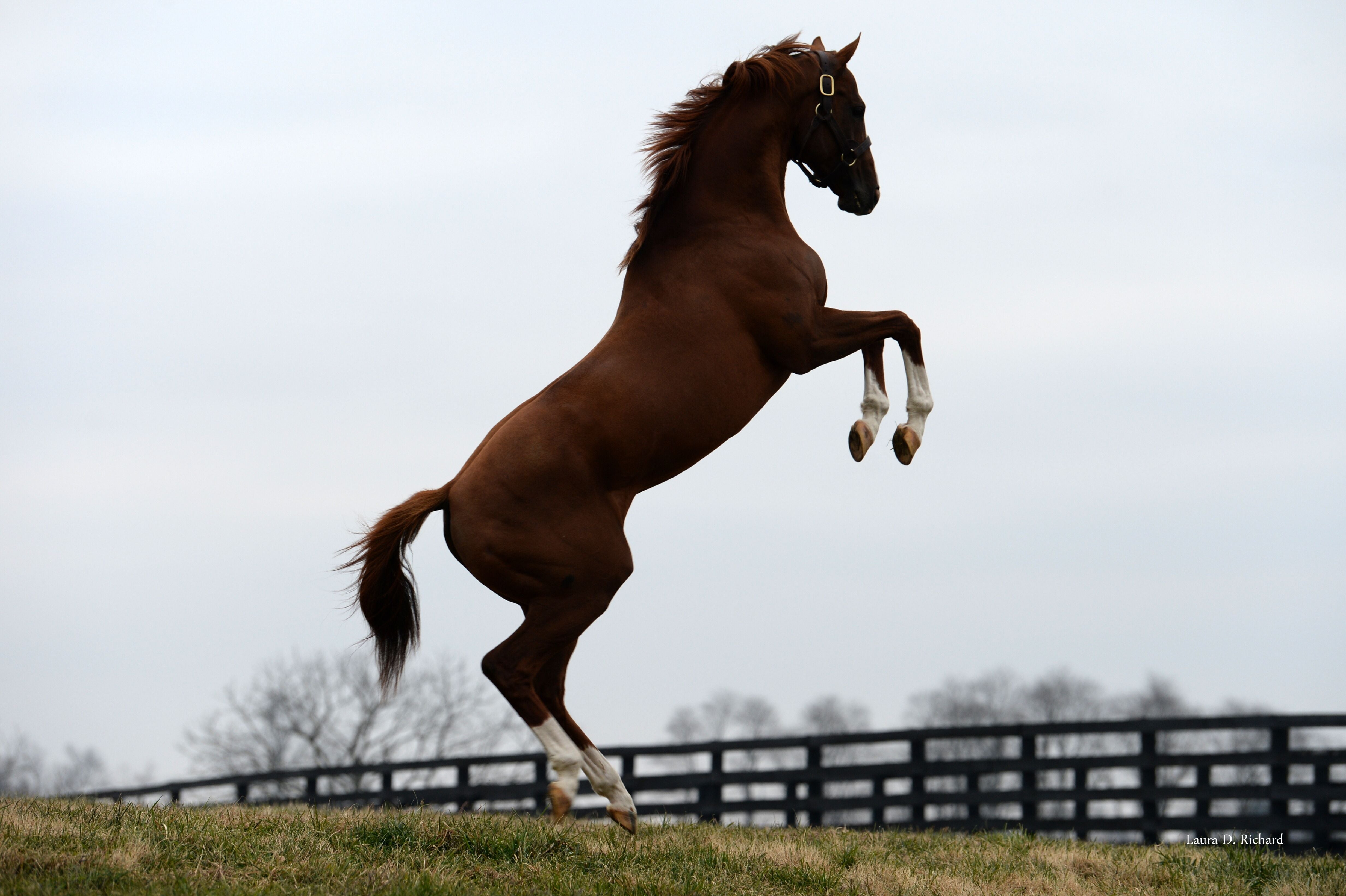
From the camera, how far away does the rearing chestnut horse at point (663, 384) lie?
6246mm

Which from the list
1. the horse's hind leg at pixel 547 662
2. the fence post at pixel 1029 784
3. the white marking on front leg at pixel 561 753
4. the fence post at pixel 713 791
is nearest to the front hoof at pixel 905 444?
the horse's hind leg at pixel 547 662

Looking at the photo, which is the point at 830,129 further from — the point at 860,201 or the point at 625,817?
the point at 625,817

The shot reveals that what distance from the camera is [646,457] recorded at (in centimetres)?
644

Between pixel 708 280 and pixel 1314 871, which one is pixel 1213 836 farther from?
pixel 708 280

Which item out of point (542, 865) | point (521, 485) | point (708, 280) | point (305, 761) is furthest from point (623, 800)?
point (305, 761)

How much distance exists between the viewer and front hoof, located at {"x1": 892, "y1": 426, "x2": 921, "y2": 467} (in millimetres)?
6770

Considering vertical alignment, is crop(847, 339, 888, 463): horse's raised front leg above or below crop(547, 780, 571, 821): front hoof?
above

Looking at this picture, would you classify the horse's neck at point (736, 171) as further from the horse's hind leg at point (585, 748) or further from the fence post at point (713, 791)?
the fence post at point (713, 791)

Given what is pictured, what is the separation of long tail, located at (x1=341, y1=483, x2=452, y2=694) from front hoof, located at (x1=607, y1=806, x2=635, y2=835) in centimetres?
137

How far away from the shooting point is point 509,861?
566 cm

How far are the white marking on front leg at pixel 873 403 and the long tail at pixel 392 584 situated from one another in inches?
86.7

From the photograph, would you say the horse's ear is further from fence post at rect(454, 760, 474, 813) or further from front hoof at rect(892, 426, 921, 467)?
fence post at rect(454, 760, 474, 813)

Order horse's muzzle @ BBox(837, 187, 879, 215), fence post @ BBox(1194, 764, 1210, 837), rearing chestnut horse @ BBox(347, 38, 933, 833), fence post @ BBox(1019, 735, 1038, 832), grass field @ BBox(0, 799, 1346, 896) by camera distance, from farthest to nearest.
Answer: fence post @ BBox(1019, 735, 1038, 832)
fence post @ BBox(1194, 764, 1210, 837)
horse's muzzle @ BBox(837, 187, 879, 215)
rearing chestnut horse @ BBox(347, 38, 933, 833)
grass field @ BBox(0, 799, 1346, 896)

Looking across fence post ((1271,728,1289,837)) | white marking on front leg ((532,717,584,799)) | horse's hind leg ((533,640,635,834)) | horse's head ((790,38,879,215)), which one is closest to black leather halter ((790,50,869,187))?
horse's head ((790,38,879,215))
